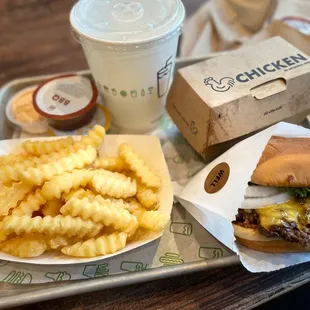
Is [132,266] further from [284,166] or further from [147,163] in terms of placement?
[284,166]

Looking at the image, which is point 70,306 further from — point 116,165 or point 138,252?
point 116,165

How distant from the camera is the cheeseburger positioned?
0.99m

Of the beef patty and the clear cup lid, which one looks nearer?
the beef patty

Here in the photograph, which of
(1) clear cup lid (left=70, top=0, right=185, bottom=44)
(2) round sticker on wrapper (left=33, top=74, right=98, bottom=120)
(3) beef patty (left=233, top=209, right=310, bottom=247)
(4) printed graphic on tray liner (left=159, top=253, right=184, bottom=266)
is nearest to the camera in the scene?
(3) beef patty (left=233, top=209, right=310, bottom=247)

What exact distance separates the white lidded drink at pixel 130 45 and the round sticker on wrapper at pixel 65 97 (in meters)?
0.07

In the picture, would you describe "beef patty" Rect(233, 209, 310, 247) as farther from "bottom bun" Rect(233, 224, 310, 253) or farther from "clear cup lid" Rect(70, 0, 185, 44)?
"clear cup lid" Rect(70, 0, 185, 44)

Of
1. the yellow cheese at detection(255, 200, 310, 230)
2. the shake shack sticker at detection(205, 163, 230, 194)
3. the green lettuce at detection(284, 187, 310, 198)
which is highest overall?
the green lettuce at detection(284, 187, 310, 198)

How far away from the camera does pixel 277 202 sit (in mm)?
1023

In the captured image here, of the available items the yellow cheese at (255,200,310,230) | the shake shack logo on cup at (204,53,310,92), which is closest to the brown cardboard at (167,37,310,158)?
the shake shack logo on cup at (204,53,310,92)

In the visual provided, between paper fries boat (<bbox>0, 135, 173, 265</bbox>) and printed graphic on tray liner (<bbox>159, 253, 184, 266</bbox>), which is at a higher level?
paper fries boat (<bbox>0, 135, 173, 265</bbox>)

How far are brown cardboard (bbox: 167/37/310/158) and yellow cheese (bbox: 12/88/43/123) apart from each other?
0.54m

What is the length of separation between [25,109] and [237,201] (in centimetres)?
90

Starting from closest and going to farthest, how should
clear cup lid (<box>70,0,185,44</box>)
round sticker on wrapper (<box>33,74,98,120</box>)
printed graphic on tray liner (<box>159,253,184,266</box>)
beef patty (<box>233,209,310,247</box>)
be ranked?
beef patty (<box>233,209,310,247</box>) < printed graphic on tray liner (<box>159,253,184,266</box>) < clear cup lid (<box>70,0,185,44</box>) < round sticker on wrapper (<box>33,74,98,120</box>)

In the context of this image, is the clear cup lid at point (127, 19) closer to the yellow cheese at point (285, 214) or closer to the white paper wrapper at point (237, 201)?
the white paper wrapper at point (237, 201)
